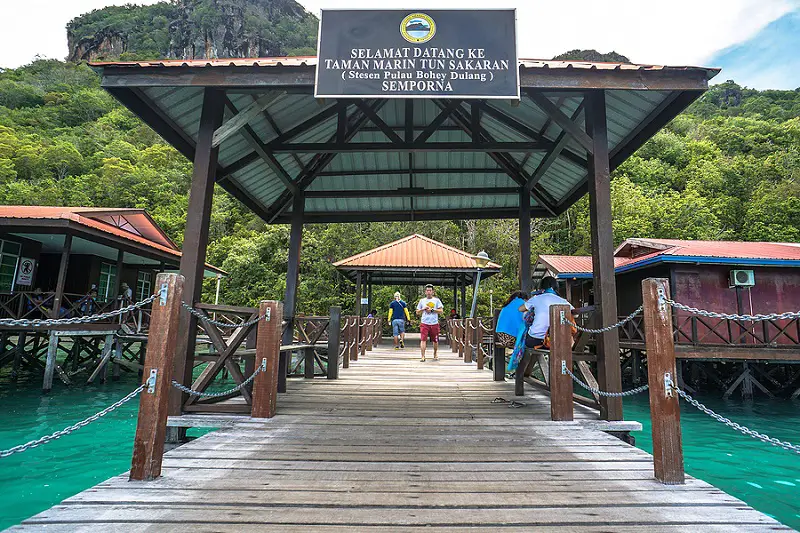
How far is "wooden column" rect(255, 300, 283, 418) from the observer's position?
16.0 feet

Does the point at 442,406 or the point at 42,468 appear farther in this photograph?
the point at 42,468

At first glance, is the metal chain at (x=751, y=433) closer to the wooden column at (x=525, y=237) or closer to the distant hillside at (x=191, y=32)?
the wooden column at (x=525, y=237)

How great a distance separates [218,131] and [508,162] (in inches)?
222

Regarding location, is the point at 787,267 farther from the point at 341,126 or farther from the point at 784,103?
the point at 784,103

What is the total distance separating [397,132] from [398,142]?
1874mm

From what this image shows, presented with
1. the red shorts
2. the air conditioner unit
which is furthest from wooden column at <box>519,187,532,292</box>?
the air conditioner unit

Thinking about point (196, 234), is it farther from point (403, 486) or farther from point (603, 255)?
point (603, 255)

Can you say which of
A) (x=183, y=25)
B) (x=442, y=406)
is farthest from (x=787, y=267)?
(x=183, y=25)

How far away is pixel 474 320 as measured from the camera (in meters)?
12.1

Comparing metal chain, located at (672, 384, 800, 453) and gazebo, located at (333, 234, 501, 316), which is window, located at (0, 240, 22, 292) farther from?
metal chain, located at (672, 384, 800, 453)

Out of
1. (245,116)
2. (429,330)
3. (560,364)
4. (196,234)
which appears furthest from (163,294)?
(429,330)

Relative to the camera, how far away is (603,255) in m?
5.20

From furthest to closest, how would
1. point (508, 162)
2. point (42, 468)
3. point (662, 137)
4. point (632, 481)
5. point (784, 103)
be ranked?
point (784, 103)
point (662, 137)
point (508, 162)
point (42, 468)
point (632, 481)

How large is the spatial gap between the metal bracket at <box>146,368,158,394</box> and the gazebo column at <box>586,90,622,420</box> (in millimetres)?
4663
